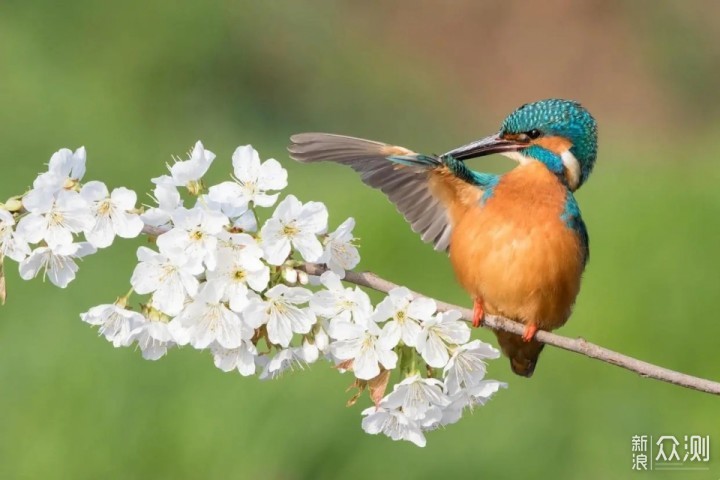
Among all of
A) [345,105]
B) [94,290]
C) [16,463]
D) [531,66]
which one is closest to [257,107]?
[345,105]

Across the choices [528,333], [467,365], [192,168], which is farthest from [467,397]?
[192,168]

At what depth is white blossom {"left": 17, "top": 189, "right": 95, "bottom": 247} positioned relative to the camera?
2529mm

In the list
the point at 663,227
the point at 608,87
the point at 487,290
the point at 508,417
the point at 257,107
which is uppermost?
the point at 608,87

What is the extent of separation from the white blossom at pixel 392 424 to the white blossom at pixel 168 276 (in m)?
0.47

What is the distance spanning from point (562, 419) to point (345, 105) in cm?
551

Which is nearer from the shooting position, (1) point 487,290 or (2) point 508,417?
(1) point 487,290

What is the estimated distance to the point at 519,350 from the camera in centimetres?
364

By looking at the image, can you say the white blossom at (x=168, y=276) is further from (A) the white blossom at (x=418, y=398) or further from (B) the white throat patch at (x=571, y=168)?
(B) the white throat patch at (x=571, y=168)

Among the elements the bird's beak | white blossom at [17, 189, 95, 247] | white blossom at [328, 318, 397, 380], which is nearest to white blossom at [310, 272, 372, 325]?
white blossom at [328, 318, 397, 380]

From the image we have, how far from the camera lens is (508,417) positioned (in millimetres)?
5535

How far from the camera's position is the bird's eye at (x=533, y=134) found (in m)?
3.53

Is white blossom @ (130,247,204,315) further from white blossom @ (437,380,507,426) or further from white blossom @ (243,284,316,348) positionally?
white blossom @ (437,380,507,426)

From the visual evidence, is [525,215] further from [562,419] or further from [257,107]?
[257,107]

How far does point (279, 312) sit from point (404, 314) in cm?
25
